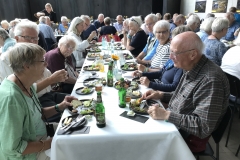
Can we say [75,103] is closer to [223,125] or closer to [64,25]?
[223,125]

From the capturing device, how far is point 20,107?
117 cm

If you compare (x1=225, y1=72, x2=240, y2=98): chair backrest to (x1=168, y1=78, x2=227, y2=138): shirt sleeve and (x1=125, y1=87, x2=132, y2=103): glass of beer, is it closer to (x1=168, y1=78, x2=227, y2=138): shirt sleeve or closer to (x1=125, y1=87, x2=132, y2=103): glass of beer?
(x1=168, y1=78, x2=227, y2=138): shirt sleeve

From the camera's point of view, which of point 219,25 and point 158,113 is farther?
point 219,25

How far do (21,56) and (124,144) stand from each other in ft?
2.99

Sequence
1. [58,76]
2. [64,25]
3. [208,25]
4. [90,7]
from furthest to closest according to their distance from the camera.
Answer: [90,7] < [64,25] < [208,25] < [58,76]

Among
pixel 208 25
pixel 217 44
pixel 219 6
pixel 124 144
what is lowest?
pixel 124 144

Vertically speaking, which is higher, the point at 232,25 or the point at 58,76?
the point at 232,25

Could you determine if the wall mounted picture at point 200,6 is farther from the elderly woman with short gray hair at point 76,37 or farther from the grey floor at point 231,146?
the grey floor at point 231,146

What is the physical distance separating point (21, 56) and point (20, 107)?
34cm

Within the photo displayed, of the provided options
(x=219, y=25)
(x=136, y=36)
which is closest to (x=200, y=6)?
(x=136, y=36)

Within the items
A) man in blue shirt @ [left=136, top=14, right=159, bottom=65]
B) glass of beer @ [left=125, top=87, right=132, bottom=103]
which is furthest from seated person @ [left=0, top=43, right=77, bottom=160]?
man in blue shirt @ [left=136, top=14, right=159, bottom=65]

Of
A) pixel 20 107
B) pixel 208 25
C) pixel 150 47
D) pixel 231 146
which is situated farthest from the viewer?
pixel 150 47

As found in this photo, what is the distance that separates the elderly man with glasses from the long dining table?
0.12 m

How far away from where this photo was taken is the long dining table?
122 cm
